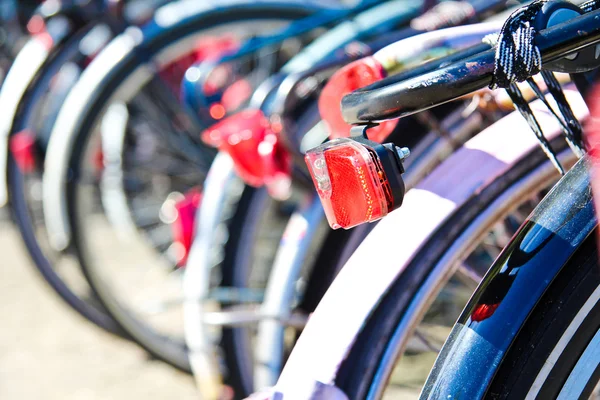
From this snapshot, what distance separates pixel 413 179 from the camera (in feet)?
5.05

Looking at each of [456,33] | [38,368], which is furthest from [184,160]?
[456,33]

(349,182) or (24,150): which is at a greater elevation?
(24,150)

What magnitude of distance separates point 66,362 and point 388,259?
83.5 inches

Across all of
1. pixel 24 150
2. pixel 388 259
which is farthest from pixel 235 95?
pixel 388 259

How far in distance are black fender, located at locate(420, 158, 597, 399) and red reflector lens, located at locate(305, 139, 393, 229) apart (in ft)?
0.51

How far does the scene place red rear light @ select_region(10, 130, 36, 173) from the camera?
265 cm

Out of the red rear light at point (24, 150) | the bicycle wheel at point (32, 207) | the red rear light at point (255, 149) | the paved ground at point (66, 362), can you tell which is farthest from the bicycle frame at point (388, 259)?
the red rear light at point (24, 150)

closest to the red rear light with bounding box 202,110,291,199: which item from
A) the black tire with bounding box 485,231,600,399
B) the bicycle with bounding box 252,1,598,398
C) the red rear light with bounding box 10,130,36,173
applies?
the bicycle with bounding box 252,1,598,398

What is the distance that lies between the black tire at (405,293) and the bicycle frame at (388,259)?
0.01 m

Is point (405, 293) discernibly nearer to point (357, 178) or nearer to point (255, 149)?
point (357, 178)

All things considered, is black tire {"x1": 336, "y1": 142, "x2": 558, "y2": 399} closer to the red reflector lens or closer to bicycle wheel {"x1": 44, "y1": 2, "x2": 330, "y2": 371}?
the red reflector lens

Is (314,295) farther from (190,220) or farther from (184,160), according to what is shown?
(184,160)

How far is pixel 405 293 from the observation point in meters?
1.07

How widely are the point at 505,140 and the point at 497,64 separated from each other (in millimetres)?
349
